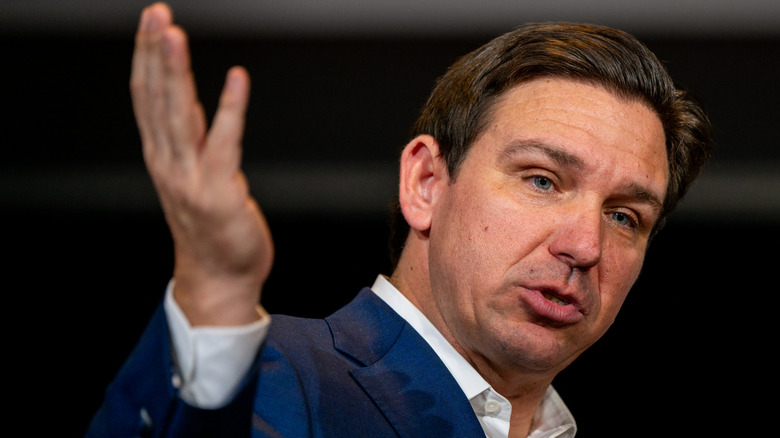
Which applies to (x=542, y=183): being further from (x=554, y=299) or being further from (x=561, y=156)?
(x=554, y=299)

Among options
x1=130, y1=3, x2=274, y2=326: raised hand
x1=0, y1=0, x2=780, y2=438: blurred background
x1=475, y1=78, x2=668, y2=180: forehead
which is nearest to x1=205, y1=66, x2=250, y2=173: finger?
x1=130, y1=3, x2=274, y2=326: raised hand

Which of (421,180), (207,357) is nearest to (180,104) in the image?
(207,357)

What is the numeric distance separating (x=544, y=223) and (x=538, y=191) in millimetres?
92

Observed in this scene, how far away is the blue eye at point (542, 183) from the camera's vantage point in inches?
81.3

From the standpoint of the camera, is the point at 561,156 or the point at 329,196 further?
the point at 329,196

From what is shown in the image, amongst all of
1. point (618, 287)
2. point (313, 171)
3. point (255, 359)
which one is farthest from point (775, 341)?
point (255, 359)

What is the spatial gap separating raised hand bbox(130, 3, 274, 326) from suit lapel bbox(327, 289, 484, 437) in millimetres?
629

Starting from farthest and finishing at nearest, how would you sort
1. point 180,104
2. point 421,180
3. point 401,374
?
point 421,180
point 401,374
point 180,104

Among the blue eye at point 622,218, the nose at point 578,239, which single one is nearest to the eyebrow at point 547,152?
the nose at point 578,239

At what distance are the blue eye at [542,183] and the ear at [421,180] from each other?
0.24m

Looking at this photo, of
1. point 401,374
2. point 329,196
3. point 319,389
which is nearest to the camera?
point 319,389

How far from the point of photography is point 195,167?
4.07 ft

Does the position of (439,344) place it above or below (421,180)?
below

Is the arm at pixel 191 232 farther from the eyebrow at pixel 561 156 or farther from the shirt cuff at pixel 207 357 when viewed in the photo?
the eyebrow at pixel 561 156
